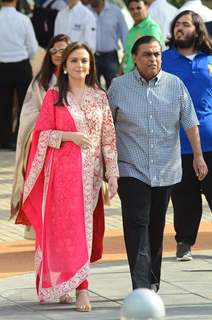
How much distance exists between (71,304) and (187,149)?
5.61 ft

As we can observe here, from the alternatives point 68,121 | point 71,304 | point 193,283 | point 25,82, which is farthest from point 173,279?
point 25,82

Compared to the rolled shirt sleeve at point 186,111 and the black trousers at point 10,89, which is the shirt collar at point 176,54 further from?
the black trousers at point 10,89

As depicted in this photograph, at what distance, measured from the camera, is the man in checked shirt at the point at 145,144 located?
25.5 feet

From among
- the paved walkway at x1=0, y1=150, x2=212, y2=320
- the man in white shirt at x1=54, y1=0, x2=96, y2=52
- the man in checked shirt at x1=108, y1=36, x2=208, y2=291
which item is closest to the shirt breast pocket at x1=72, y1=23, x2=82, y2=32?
the man in white shirt at x1=54, y1=0, x2=96, y2=52

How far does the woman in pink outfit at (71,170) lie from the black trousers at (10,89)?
23.8 feet

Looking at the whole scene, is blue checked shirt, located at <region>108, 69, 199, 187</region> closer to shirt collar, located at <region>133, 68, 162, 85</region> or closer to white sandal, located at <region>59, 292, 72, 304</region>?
shirt collar, located at <region>133, 68, 162, 85</region>

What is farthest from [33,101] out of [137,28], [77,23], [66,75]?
[77,23]

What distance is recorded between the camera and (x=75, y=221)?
7715mm

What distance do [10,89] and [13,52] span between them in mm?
526

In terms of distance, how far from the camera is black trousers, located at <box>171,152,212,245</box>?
9.27m

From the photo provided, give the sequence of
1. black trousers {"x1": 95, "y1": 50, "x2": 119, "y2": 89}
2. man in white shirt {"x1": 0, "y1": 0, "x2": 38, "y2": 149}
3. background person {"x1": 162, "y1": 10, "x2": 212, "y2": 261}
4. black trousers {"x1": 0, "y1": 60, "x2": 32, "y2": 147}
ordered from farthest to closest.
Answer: black trousers {"x1": 95, "y1": 50, "x2": 119, "y2": 89}
black trousers {"x1": 0, "y1": 60, "x2": 32, "y2": 147}
man in white shirt {"x1": 0, "y1": 0, "x2": 38, "y2": 149}
background person {"x1": 162, "y1": 10, "x2": 212, "y2": 261}

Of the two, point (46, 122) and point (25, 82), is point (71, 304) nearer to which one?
point (46, 122)

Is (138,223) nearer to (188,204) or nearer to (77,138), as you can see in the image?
(77,138)

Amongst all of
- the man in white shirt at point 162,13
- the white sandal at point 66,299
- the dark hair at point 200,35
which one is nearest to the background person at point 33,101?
the dark hair at point 200,35
